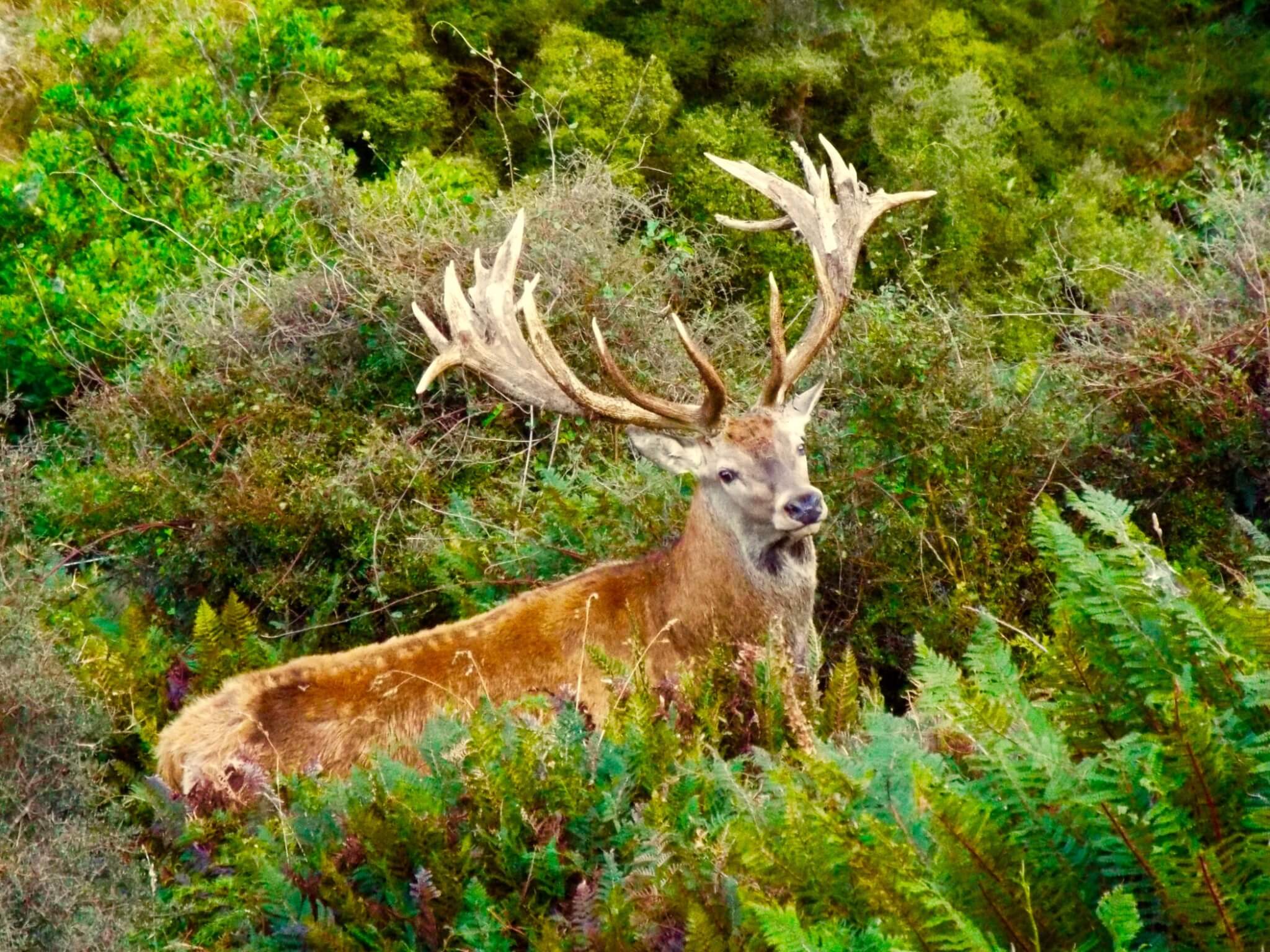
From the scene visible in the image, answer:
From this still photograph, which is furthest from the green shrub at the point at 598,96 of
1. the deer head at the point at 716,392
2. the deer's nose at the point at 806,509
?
the deer's nose at the point at 806,509

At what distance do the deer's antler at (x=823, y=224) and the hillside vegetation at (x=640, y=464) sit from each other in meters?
0.51

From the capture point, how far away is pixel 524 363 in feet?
22.3

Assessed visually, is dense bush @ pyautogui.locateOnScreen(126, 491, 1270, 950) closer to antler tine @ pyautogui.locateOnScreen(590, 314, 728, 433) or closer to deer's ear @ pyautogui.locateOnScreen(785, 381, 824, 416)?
antler tine @ pyautogui.locateOnScreen(590, 314, 728, 433)

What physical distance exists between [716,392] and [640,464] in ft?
4.82

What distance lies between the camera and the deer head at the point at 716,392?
615cm

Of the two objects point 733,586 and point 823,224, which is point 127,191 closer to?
point 823,224

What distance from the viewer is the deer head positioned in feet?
20.2

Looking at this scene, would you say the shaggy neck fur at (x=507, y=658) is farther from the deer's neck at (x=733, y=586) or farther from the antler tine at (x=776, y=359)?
the antler tine at (x=776, y=359)

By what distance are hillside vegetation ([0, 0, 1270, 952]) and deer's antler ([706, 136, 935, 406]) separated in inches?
20.0

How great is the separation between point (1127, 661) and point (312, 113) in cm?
882

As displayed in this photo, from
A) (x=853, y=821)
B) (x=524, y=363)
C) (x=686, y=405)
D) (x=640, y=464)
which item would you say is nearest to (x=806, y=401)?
(x=686, y=405)

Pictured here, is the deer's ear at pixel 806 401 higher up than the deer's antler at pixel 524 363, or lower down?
higher up

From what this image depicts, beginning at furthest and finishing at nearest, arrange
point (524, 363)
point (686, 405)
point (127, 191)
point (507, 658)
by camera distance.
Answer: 1. point (127, 191)
2. point (524, 363)
3. point (686, 405)
4. point (507, 658)

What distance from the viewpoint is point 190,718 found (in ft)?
18.5
